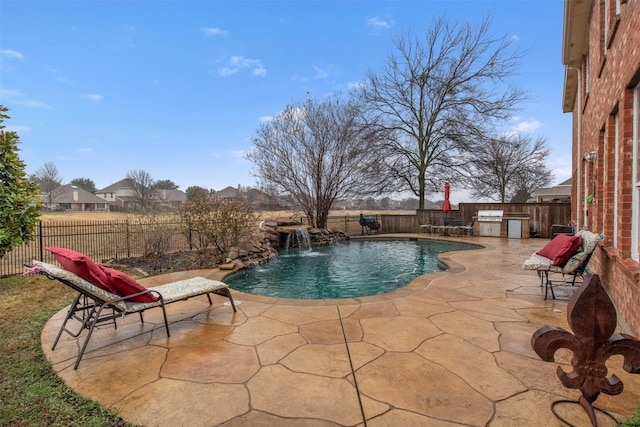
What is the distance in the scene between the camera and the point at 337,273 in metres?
6.81

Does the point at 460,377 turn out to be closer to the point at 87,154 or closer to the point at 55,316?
the point at 55,316

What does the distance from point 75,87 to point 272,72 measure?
7.64m

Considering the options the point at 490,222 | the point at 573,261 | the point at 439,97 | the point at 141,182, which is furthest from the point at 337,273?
the point at 141,182

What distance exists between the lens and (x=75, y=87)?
10.5 m

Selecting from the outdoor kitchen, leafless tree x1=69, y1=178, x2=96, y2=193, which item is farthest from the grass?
leafless tree x1=69, y1=178, x2=96, y2=193

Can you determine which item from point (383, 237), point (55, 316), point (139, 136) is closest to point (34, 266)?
point (55, 316)

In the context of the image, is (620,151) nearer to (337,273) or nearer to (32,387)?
(337,273)

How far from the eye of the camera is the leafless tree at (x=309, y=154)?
13781 mm

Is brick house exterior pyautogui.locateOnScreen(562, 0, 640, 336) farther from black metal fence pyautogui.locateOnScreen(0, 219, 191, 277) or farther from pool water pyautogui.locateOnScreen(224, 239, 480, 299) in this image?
black metal fence pyautogui.locateOnScreen(0, 219, 191, 277)

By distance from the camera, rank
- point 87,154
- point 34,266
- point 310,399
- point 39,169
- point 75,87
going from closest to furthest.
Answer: point 310,399
point 34,266
point 75,87
point 87,154
point 39,169

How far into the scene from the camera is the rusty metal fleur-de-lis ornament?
151 centimetres

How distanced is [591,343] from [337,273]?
213 inches

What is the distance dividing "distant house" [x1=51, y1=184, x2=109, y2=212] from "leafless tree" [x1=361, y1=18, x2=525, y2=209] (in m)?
48.9

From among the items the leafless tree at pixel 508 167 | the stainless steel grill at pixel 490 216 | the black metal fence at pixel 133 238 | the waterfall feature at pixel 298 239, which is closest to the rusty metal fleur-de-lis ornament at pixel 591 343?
the black metal fence at pixel 133 238
